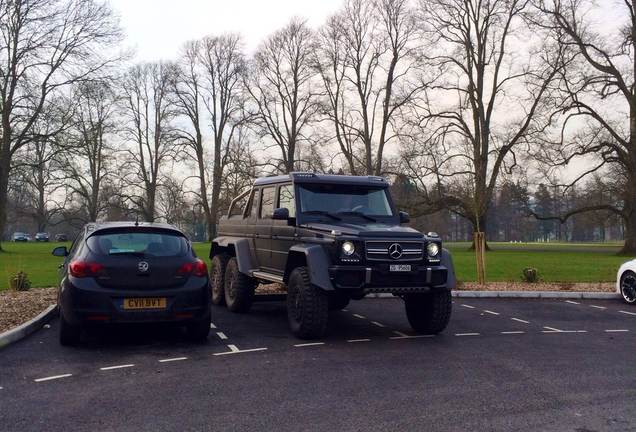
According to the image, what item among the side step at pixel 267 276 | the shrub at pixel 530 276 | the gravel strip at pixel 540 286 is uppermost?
the side step at pixel 267 276

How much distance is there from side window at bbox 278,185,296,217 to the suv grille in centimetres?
160

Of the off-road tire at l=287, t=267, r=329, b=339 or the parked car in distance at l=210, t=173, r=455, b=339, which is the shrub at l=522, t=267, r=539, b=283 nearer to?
the parked car in distance at l=210, t=173, r=455, b=339

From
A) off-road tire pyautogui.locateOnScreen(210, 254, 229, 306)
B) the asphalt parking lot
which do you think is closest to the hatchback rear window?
the asphalt parking lot

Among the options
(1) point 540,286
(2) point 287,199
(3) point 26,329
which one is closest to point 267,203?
(2) point 287,199

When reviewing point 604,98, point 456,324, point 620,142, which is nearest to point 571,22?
point 604,98

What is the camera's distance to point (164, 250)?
24.9 feet

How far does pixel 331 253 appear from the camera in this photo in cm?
765

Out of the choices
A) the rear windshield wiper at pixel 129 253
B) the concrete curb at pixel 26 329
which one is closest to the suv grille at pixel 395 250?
the rear windshield wiper at pixel 129 253

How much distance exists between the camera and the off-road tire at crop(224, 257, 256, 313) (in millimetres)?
10266

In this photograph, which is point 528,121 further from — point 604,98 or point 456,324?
point 456,324

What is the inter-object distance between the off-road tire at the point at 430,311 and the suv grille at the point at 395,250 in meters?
0.74

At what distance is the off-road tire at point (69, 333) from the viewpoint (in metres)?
7.19

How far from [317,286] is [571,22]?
2970cm

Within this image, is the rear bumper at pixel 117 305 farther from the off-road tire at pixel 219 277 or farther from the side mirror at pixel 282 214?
the off-road tire at pixel 219 277
